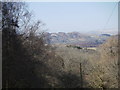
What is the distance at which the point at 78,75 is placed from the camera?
2155cm

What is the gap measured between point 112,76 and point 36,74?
663 centimetres

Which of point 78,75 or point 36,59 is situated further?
point 78,75

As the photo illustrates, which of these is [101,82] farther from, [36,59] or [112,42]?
[112,42]

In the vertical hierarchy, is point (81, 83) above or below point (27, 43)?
below

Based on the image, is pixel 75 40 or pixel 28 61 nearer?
pixel 28 61

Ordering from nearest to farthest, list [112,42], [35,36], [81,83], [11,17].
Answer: [11,17], [35,36], [81,83], [112,42]

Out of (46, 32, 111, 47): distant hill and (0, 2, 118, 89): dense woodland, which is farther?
(46, 32, 111, 47): distant hill

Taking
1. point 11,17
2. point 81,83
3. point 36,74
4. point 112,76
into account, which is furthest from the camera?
point 81,83

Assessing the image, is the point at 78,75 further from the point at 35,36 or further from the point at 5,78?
the point at 5,78

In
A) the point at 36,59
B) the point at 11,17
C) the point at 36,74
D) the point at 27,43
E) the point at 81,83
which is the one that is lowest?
the point at 81,83

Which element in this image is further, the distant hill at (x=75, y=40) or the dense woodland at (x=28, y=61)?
the distant hill at (x=75, y=40)

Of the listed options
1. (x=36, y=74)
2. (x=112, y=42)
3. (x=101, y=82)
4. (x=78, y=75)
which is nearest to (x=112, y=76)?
(x=101, y=82)

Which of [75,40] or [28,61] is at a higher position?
[75,40]

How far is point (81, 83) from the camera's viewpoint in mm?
20266
